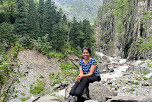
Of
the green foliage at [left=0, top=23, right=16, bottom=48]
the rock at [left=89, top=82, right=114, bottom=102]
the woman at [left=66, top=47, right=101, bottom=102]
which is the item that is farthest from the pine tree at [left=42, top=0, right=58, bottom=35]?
the woman at [left=66, top=47, right=101, bottom=102]

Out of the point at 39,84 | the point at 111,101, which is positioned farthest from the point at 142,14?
the point at 111,101

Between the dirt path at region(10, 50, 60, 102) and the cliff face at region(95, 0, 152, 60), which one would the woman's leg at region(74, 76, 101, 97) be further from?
the cliff face at region(95, 0, 152, 60)

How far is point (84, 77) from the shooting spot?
5.26 metres

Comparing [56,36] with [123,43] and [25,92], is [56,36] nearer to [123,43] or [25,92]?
[25,92]

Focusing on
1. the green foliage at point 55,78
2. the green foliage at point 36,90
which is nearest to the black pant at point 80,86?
the green foliage at point 36,90

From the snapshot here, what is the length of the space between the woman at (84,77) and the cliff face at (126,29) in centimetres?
4465

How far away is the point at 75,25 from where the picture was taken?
37281 mm

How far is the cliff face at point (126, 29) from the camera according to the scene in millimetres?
53531

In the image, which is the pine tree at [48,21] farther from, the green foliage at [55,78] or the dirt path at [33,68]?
the green foliage at [55,78]

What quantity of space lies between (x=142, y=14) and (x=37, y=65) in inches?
2224

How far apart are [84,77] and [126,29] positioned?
83.7 meters

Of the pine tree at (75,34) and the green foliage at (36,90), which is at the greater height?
the pine tree at (75,34)

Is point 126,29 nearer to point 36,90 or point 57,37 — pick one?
point 57,37

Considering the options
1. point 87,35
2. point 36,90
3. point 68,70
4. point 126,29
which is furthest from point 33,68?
point 126,29
